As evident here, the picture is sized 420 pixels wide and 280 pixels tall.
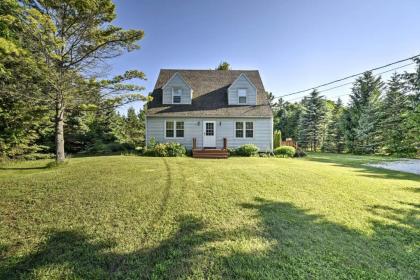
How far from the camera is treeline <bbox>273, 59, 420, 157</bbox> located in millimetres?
19641

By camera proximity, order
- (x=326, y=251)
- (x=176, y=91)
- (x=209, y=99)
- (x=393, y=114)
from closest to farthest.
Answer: (x=326, y=251), (x=176, y=91), (x=209, y=99), (x=393, y=114)

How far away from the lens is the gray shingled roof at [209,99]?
48.6 ft

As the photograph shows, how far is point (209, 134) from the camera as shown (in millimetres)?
14906

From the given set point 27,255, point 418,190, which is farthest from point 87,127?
point 418,190

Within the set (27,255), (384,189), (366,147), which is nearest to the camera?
(27,255)

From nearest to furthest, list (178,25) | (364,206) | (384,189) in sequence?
(364,206) → (384,189) → (178,25)

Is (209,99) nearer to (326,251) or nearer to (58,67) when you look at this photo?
(58,67)

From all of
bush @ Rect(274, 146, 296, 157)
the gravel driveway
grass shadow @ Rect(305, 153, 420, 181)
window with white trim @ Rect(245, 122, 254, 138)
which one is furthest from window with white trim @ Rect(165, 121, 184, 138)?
the gravel driveway

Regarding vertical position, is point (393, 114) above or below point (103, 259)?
above

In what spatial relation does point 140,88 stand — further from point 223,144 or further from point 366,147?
point 366,147

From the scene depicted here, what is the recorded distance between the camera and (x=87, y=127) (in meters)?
16.1

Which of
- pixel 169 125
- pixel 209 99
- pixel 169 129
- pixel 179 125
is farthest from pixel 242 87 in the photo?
pixel 169 129

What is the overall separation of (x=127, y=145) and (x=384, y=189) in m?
15.6

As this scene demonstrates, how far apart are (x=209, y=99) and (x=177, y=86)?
106 inches
